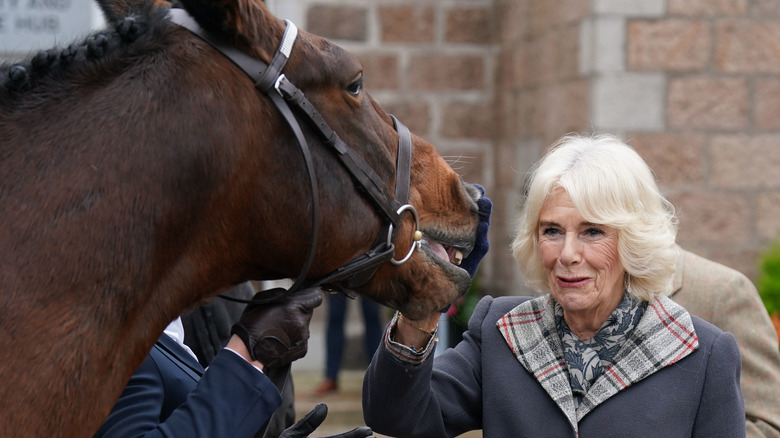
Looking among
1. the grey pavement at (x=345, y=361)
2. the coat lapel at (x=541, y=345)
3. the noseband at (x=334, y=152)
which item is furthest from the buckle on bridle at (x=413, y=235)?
the grey pavement at (x=345, y=361)

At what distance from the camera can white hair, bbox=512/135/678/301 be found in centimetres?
241

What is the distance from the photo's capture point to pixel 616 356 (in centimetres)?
238

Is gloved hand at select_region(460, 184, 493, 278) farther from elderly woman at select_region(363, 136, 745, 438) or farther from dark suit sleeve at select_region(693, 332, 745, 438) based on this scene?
dark suit sleeve at select_region(693, 332, 745, 438)

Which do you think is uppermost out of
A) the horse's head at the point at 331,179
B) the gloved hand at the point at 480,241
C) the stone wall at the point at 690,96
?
the horse's head at the point at 331,179

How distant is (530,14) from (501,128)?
1.02m

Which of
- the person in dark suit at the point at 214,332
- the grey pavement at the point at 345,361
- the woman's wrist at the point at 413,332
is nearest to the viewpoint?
the woman's wrist at the point at 413,332

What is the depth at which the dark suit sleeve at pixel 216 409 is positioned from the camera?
180cm

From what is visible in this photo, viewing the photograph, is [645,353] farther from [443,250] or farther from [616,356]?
[443,250]

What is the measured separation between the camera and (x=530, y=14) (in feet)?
23.8

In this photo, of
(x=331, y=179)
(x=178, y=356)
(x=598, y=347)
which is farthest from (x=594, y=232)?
(x=178, y=356)

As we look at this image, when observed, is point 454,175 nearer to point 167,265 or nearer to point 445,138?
point 167,265

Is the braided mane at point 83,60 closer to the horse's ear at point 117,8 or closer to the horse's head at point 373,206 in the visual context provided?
the horse's ear at point 117,8

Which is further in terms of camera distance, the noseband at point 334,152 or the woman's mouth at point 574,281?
the woman's mouth at point 574,281

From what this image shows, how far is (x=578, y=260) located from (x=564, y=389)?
12.4 inches
